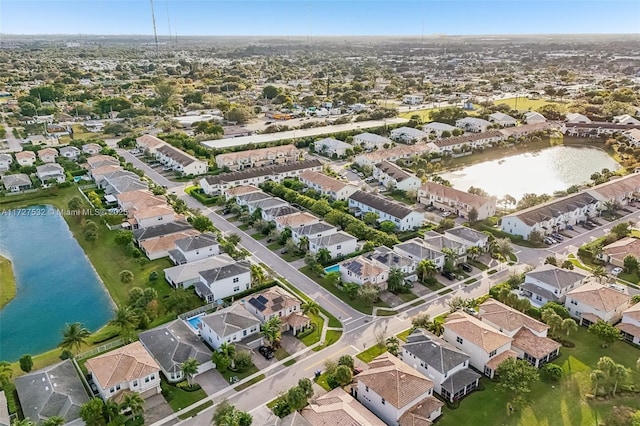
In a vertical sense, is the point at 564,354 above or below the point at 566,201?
below

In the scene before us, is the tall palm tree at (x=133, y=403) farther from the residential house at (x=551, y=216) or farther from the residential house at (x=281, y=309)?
the residential house at (x=551, y=216)

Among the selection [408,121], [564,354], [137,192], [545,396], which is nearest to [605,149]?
[408,121]

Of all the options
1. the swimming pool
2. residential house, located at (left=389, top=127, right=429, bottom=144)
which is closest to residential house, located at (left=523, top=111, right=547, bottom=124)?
residential house, located at (left=389, top=127, right=429, bottom=144)

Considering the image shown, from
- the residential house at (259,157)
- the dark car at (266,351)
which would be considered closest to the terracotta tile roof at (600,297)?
the dark car at (266,351)

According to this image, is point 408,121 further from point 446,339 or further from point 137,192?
point 446,339

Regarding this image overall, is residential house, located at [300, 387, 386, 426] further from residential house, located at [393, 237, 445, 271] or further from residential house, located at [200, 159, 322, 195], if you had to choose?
residential house, located at [200, 159, 322, 195]

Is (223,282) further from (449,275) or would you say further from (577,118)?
(577,118)

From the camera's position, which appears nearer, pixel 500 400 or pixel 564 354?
pixel 500 400
